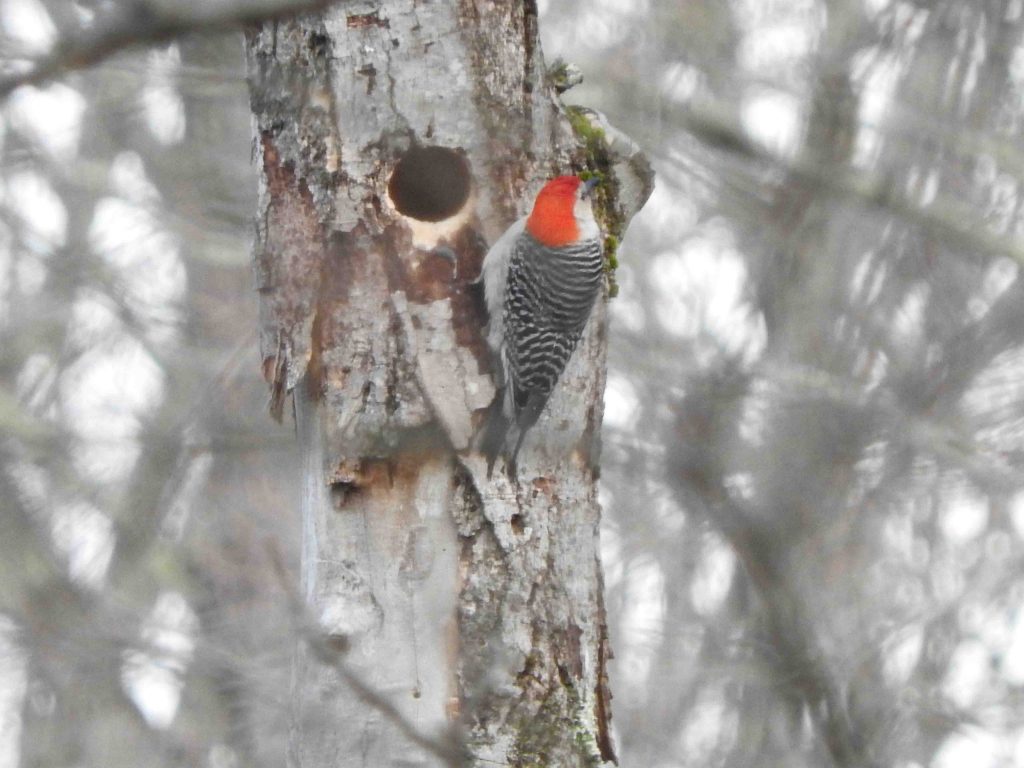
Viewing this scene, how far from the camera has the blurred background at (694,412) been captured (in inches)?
119

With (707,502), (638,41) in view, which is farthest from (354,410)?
(638,41)

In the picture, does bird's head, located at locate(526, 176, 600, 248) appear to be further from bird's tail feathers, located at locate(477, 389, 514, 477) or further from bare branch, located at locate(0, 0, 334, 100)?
bare branch, located at locate(0, 0, 334, 100)

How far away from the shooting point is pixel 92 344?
805 cm

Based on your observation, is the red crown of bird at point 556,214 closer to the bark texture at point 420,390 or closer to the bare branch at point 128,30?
the bark texture at point 420,390

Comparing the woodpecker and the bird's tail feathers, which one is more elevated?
the woodpecker

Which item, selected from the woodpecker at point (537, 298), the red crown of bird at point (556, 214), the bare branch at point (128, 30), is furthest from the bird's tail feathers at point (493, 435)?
the bare branch at point (128, 30)

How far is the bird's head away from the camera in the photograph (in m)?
4.18

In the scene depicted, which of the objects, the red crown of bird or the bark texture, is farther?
the red crown of bird

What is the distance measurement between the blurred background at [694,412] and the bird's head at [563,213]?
0.56 metres

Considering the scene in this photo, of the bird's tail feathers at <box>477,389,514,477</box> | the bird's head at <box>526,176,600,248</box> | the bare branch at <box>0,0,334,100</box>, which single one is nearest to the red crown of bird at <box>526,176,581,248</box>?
the bird's head at <box>526,176,600,248</box>

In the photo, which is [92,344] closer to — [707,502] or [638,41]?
[638,41]

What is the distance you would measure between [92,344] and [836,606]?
14.7 feet

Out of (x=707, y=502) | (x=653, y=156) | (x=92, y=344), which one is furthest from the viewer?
(x=92, y=344)

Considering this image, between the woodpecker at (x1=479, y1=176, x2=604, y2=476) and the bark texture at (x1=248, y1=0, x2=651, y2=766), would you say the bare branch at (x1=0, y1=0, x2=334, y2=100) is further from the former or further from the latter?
the woodpecker at (x1=479, y1=176, x2=604, y2=476)
